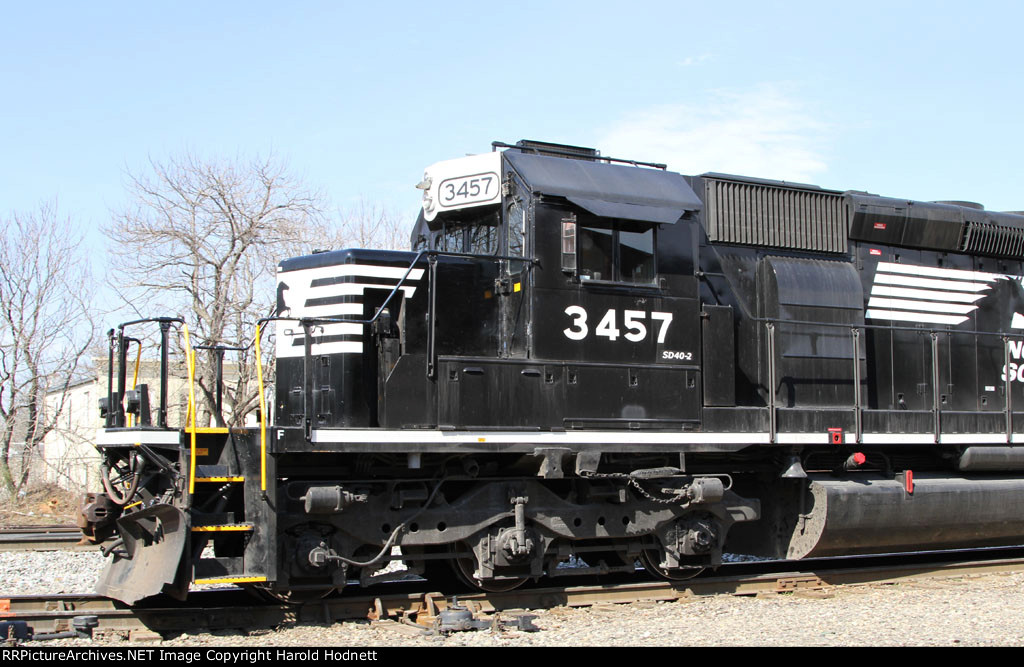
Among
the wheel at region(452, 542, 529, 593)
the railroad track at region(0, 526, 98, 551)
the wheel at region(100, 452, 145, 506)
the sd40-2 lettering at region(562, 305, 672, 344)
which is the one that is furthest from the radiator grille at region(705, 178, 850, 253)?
the railroad track at region(0, 526, 98, 551)

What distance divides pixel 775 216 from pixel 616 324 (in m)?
2.80

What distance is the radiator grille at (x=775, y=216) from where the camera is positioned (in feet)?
30.2

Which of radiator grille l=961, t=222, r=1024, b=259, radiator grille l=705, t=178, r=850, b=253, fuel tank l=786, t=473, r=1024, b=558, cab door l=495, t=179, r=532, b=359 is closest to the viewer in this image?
cab door l=495, t=179, r=532, b=359

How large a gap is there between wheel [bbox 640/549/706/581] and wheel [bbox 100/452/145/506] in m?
4.40

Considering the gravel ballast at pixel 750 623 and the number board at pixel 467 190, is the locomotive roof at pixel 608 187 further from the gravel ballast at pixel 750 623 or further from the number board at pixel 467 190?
the gravel ballast at pixel 750 623

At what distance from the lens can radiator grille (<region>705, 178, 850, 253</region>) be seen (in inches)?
363

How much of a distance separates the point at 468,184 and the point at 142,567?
406cm

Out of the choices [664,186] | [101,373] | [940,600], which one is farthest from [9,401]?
[940,600]

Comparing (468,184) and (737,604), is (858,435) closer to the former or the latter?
(737,604)

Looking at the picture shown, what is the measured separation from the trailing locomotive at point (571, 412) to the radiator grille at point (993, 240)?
131 centimetres

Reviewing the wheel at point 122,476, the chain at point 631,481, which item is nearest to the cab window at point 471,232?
the chain at point 631,481

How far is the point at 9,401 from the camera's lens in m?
21.8

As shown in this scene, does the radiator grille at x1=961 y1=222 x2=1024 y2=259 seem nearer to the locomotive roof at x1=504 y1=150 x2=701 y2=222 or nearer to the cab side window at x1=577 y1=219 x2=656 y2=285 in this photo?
the locomotive roof at x1=504 y1=150 x2=701 y2=222
